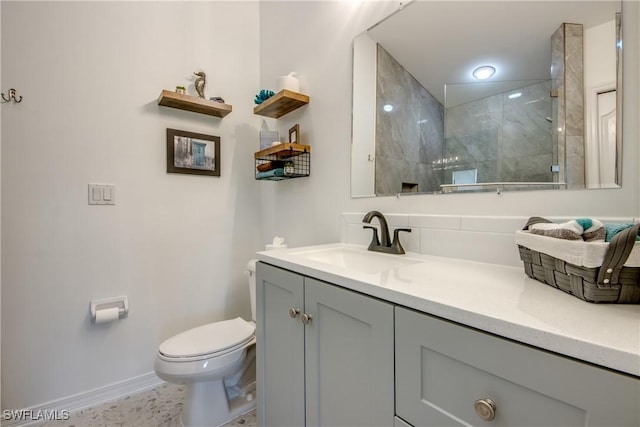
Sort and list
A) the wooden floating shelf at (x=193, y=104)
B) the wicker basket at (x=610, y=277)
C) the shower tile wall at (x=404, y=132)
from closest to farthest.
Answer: the wicker basket at (x=610, y=277), the shower tile wall at (x=404, y=132), the wooden floating shelf at (x=193, y=104)

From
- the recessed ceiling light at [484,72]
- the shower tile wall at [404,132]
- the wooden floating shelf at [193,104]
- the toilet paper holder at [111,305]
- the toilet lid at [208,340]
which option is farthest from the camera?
the wooden floating shelf at [193,104]

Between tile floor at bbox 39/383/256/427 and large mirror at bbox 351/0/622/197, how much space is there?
1.44 meters

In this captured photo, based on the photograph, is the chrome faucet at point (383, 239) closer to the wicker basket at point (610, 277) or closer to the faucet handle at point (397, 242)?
the faucet handle at point (397, 242)

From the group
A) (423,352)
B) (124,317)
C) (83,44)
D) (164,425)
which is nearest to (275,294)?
(423,352)

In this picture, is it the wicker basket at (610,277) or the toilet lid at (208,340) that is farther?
the toilet lid at (208,340)

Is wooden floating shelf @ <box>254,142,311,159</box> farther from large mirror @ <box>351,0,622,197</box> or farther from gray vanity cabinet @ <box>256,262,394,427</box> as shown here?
gray vanity cabinet @ <box>256,262,394,427</box>

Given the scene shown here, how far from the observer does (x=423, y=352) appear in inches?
22.6

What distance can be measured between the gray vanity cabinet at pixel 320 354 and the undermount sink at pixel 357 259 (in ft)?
0.57

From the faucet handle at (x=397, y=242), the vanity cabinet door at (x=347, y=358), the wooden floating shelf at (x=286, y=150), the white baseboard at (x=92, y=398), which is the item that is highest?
the wooden floating shelf at (x=286, y=150)

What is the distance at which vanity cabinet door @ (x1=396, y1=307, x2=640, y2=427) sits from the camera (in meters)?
0.38

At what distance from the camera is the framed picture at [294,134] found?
1717 mm

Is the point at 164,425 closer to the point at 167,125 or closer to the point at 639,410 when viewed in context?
the point at 167,125

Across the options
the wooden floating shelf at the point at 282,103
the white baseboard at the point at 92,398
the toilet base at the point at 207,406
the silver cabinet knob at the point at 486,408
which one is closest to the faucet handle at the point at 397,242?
the silver cabinet knob at the point at 486,408

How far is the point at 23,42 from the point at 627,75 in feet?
7.61
